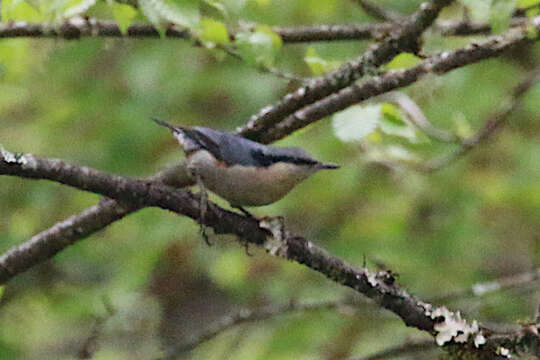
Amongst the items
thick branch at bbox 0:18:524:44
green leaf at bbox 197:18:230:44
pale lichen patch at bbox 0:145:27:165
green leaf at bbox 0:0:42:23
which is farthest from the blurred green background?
pale lichen patch at bbox 0:145:27:165

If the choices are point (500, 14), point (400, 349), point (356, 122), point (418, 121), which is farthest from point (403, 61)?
point (400, 349)

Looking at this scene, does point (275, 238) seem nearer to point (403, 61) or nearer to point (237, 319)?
point (403, 61)

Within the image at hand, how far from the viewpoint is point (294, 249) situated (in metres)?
2.58

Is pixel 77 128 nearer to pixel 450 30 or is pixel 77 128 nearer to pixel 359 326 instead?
pixel 359 326

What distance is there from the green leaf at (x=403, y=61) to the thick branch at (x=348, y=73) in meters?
0.10

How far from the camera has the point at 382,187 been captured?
5723 millimetres

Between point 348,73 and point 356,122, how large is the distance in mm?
226

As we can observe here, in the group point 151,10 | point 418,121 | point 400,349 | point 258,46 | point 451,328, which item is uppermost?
point 418,121

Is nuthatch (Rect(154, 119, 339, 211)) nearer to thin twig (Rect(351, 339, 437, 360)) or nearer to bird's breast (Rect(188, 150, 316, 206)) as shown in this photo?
bird's breast (Rect(188, 150, 316, 206))

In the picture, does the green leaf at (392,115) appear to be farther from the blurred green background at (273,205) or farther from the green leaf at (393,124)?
the blurred green background at (273,205)

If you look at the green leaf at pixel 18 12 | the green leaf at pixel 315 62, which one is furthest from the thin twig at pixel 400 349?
the green leaf at pixel 18 12

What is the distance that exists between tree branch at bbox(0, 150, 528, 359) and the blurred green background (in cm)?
200

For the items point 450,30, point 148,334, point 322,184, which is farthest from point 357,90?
point 148,334

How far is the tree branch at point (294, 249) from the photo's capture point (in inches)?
96.0
